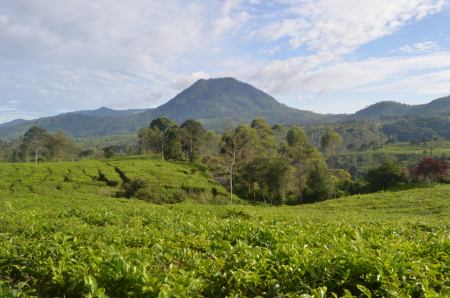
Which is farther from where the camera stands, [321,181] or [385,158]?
[385,158]

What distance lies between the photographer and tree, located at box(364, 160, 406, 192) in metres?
34.1

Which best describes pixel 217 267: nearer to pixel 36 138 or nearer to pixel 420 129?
pixel 36 138

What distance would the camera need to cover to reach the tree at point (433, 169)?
3091 cm

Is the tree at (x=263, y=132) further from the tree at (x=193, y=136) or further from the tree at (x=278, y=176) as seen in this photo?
the tree at (x=193, y=136)

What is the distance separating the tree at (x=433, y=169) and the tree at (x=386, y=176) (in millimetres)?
2411

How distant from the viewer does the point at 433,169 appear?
3131 centimetres

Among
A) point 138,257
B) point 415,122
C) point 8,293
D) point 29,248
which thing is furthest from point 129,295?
point 415,122

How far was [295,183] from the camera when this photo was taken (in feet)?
138

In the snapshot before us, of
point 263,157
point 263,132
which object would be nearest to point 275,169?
point 263,157

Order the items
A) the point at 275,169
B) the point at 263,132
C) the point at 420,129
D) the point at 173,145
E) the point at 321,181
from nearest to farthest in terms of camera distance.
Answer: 1. the point at 275,169
2. the point at 321,181
3. the point at 263,132
4. the point at 173,145
5. the point at 420,129

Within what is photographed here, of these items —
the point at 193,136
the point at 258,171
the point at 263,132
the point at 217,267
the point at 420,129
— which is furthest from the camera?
the point at 420,129

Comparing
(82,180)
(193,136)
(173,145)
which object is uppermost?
(193,136)

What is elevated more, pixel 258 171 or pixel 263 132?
pixel 263 132

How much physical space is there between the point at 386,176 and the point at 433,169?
18.0 ft
